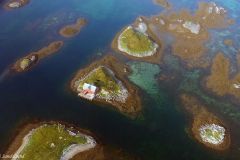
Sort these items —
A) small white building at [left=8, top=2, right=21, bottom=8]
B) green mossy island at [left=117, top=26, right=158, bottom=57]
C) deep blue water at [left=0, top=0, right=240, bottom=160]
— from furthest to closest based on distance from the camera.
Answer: small white building at [left=8, top=2, right=21, bottom=8]
green mossy island at [left=117, top=26, right=158, bottom=57]
deep blue water at [left=0, top=0, right=240, bottom=160]

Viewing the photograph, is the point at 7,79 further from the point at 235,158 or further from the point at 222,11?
the point at 222,11

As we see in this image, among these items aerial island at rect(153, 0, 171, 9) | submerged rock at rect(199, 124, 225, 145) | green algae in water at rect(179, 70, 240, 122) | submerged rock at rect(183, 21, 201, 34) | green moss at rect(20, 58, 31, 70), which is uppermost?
green moss at rect(20, 58, 31, 70)

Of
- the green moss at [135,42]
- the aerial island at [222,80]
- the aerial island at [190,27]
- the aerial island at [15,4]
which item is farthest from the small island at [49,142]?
the aerial island at [15,4]

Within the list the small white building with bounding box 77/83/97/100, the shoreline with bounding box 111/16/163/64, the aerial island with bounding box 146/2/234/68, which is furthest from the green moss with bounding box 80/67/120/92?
the aerial island with bounding box 146/2/234/68

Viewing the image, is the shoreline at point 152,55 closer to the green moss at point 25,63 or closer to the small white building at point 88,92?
the small white building at point 88,92

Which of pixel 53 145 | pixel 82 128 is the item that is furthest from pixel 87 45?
pixel 53 145

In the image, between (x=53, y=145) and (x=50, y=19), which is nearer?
(x=53, y=145)

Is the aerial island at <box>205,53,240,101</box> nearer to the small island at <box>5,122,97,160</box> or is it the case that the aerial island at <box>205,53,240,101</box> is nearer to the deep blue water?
the deep blue water
